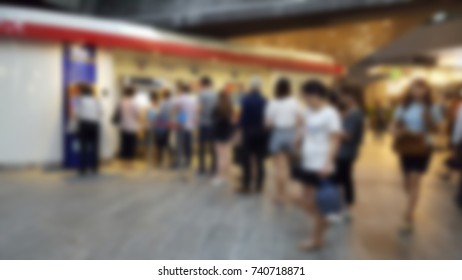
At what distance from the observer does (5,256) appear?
457 cm

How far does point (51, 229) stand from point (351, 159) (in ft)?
11.5

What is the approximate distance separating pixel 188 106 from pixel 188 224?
4.21 metres

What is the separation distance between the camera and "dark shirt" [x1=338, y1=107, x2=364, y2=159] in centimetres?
612

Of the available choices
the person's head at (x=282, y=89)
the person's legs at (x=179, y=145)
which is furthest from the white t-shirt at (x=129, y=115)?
the person's head at (x=282, y=89)

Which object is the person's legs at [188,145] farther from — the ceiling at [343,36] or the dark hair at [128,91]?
the ceiling at [343,36]

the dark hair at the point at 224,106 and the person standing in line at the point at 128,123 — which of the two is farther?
the person standing in line at the point at 128,123

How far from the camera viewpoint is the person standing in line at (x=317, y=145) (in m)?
4.72

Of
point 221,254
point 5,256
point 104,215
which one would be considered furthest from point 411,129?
point 5,256

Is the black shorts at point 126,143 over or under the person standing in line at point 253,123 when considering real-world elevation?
over

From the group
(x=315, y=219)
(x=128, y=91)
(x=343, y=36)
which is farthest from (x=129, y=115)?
(x=343, y=36)

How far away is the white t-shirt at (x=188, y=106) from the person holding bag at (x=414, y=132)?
4.73 m

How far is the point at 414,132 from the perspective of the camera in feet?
18.2

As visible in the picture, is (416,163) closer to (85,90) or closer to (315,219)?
(315,219)

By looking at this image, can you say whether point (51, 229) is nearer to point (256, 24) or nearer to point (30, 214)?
point (30, 214)
